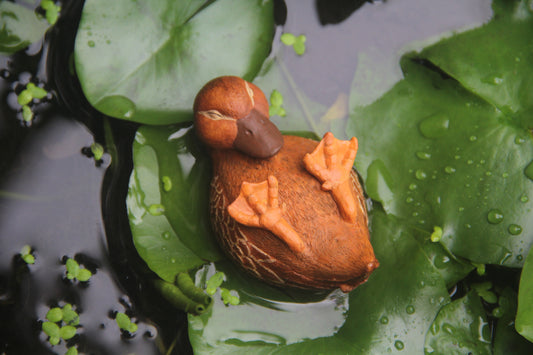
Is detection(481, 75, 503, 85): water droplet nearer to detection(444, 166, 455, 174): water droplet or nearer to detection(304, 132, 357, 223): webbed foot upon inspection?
detection(444, 166, 455, 174): water droplet

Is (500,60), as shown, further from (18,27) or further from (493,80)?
(18,27)

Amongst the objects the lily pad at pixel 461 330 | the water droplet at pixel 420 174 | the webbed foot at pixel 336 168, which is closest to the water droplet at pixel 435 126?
the water droplet at pixel 420 174

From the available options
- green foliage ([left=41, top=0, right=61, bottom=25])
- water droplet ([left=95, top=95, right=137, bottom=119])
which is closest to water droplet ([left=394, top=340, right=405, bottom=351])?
water droplet ([left=95, top=95, right=137, bottom=119])

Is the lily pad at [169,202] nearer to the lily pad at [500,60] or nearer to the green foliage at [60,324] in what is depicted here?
the green foliage at [60,324]

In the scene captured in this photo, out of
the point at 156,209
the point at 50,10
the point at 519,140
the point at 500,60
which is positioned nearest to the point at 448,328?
the point at 519,140

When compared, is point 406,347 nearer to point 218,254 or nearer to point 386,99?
point 218,254

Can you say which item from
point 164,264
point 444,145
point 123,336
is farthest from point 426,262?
point 123,336

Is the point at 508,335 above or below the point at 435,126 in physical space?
below
